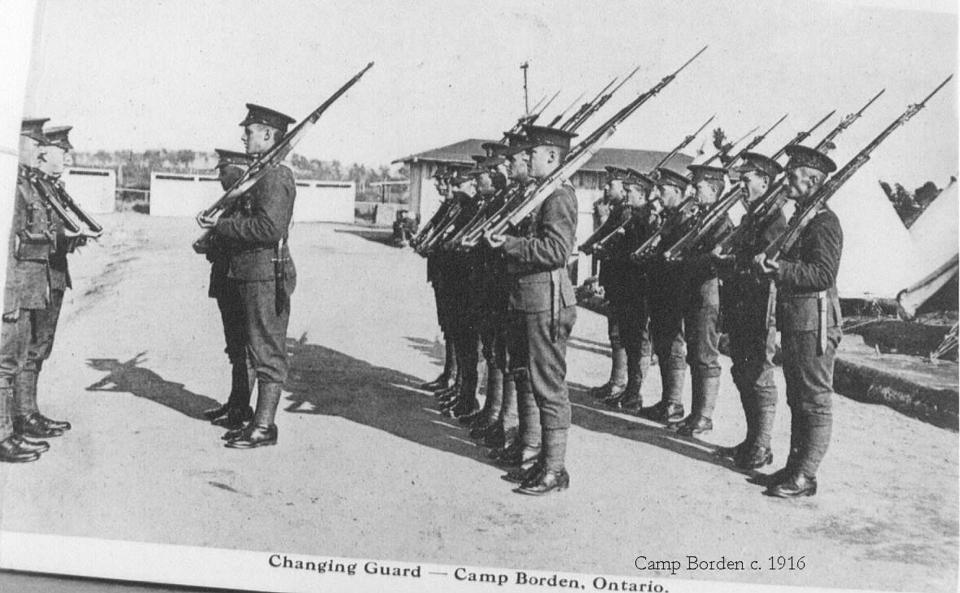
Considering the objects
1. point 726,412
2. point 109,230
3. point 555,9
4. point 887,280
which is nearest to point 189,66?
point 109,230

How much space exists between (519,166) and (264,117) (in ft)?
4.37

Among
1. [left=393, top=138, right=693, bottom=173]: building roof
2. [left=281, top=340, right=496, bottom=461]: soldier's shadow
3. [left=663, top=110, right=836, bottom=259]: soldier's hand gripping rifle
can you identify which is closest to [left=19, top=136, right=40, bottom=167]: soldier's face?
Answer: [left=281, top=340, right=496, bottom=461]: soldier's shadow

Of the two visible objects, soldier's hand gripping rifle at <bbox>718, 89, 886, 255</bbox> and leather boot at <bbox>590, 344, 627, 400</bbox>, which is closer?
soldier's hand gripping rifle at <bbox>718, 89, 886, 255</bbox>

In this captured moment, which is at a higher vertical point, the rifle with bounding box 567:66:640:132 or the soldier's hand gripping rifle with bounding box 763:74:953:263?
the rifle with bounding box 567:66:640:132

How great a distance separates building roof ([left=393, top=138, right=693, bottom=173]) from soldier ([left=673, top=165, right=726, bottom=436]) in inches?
18.5

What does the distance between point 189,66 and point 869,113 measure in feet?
12.1

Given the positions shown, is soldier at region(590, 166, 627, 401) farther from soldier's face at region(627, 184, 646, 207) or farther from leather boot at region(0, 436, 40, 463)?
leather boot at region(0, 436, 40, 463)

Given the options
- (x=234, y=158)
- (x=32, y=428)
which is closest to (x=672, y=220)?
(x=234, y=158)

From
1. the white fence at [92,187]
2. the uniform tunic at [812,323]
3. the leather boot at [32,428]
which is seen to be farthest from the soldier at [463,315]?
the leather boot at [32,428]

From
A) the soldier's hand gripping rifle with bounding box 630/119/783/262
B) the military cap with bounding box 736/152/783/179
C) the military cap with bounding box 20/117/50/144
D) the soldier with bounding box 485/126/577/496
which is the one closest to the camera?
the soldier with bounding box 485/126/577/496

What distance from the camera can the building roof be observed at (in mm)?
4926

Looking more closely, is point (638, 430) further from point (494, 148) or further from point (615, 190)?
point (494, 148)

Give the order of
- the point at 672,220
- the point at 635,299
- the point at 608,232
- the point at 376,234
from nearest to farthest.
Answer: the point at 672,220 → the point at 635,299 → the point at 608,232 → the point at 376,234

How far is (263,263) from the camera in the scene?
4.07 metres
